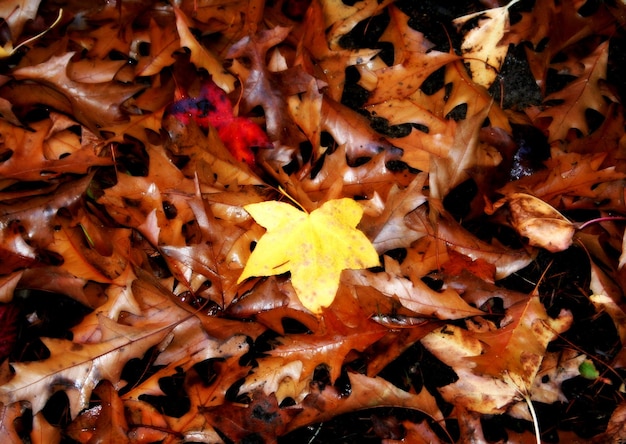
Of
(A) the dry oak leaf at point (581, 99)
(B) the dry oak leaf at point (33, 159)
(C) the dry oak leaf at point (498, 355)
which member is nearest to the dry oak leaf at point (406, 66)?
(A) the dry oak leaf at point (581, 99)

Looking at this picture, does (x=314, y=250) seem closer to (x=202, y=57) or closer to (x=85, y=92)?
(x=202, y=57)

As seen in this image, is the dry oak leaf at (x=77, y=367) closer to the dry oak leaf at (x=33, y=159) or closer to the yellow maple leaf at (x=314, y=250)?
the yellow maple leaf at (x=314, y=250)

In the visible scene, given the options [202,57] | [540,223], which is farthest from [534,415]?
[202,57]

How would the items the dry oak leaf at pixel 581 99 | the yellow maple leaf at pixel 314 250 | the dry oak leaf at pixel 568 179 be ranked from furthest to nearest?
1. the dry oak leaf at pixel 581 99
2. the dry oak leaf at pixel 568 179
3. the yellow maple leaf at pixel 314 250

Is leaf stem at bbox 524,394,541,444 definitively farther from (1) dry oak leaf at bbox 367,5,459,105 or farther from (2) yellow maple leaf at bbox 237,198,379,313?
(1) dry oak leaf at bbox 367,5,459,105

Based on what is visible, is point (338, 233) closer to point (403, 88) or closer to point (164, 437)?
point (403, 88)

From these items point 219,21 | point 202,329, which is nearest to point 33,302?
point 202,329


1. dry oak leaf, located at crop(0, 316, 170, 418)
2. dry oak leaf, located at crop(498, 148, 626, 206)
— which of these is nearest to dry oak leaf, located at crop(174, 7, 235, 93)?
dry oak leaf, located at crop(0, 316, 170, 418)
